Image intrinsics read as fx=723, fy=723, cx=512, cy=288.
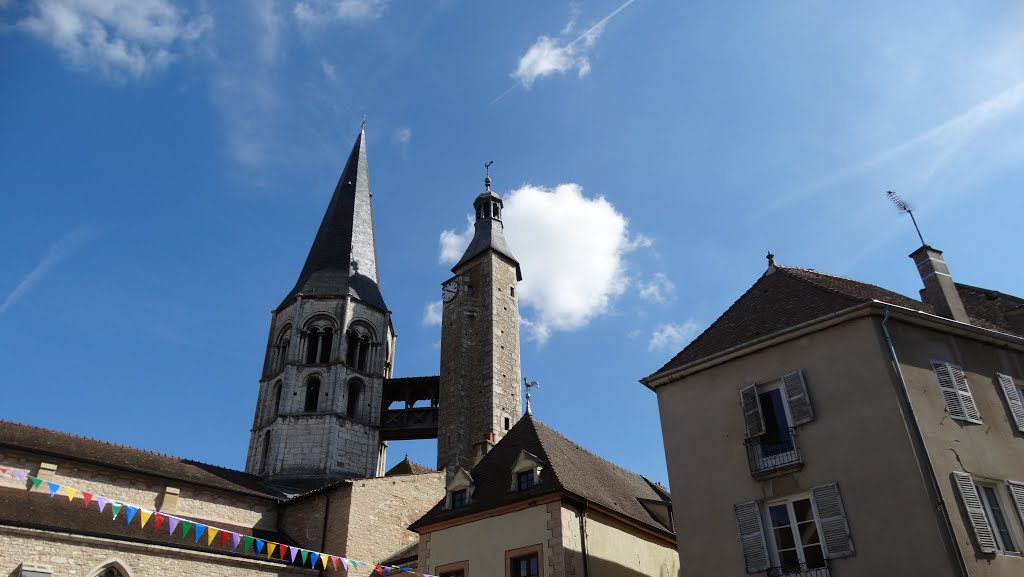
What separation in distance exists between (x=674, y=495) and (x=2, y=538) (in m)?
13.7

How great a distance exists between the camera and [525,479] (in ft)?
45.2

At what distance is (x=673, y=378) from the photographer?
11805 millimetres

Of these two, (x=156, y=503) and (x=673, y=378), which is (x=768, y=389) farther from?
(x=156, y=503)

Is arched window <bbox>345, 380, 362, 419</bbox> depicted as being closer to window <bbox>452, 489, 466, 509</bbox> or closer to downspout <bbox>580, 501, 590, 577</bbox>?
window <bbox>452, 489, 466, 509</bbox>

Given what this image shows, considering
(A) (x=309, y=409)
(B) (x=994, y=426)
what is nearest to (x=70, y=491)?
(B) (x=994, y=426)

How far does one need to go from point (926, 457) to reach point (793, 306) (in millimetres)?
3074

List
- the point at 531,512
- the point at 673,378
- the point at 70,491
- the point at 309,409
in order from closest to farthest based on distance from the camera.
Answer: the point at 70,491 < the point at 673,378 < the point at 531,512 < the point at 309,409

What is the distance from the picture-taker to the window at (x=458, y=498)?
1448 cm

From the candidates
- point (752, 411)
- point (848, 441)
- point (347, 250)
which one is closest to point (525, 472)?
point (752, 411)

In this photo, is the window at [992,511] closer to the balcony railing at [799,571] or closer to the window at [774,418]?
the balcony railing at [799,571]

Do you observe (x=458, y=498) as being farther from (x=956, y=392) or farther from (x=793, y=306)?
(x=956, y=392)

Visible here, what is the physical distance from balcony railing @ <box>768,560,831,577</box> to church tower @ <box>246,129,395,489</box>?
23191mm

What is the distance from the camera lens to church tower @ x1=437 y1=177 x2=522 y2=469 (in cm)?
2823

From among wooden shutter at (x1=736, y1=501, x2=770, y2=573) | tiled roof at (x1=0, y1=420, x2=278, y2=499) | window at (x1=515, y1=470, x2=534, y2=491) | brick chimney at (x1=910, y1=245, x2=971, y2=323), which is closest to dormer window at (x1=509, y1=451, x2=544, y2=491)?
window at (x1=515, y1=470, x2=534, y2=491)
